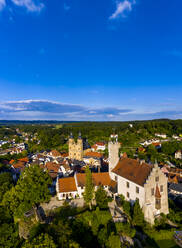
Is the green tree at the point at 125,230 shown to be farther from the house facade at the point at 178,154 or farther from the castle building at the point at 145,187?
the house facade at the point at 178,154

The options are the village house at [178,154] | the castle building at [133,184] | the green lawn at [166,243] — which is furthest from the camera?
the village house at [178,154]

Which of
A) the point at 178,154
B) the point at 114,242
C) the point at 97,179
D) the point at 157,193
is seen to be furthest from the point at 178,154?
the point at 114,242

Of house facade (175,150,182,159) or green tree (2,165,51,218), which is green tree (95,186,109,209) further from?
house facade (175,150,182,159)

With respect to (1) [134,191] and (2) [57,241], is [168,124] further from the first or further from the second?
(2) [57,241]

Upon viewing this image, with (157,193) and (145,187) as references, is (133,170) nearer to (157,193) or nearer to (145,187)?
(145,187)

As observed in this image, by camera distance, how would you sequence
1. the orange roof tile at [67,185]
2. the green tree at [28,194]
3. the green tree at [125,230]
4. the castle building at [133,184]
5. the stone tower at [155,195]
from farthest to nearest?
the orange roof tile at [67,185] < the green tree at [28,194] < the castle building at [133,184] < the stone tower at [155,195] < the green tree at [125,230]

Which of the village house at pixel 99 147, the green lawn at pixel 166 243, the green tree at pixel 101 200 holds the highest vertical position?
the green tree at pixel 101 200

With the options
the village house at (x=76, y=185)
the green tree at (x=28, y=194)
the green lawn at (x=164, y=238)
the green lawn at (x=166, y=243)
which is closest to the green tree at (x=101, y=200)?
the village house at (x=76, y=185)
